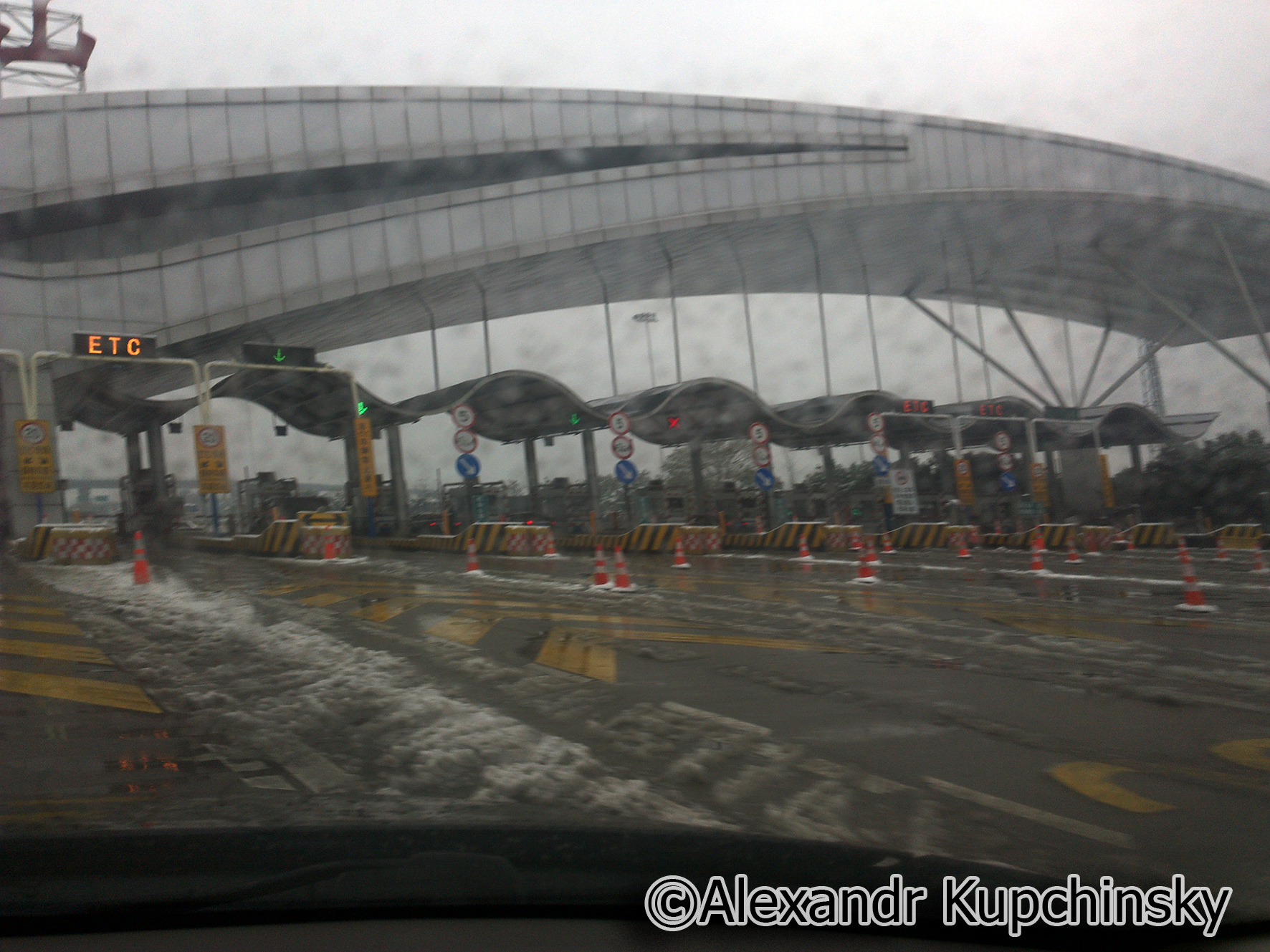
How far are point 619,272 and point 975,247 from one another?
48.7 feet

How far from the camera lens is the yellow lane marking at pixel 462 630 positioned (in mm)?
8273

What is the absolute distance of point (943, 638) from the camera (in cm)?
805

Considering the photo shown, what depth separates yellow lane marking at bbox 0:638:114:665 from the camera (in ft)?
24.2

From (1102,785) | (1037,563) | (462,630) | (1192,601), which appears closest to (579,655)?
(462,630)

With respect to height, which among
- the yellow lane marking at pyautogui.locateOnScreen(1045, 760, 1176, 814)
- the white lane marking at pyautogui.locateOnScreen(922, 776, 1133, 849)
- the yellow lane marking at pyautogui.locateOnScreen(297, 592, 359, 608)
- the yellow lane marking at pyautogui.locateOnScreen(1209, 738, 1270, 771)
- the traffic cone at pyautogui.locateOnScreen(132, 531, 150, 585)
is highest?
the traffic cone at pyautogui.locateOnScreen(132, 531, 150, 585)

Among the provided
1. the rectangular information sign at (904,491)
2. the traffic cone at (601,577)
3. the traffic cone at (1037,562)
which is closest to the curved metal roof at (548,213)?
the rectangular information sign at (904,491)

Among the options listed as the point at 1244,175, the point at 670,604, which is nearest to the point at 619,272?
the point at 670,604

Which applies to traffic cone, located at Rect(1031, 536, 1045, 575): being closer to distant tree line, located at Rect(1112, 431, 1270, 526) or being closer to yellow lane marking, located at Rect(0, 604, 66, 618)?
yellow lane marking, located at Rect(0, 604, 66, 618)

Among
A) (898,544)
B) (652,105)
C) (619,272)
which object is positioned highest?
(652,105)

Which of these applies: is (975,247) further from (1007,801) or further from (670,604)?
(1007,801)

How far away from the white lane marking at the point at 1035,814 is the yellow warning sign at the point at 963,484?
26.4 m

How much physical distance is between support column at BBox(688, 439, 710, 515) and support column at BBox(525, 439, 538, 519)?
5.62m

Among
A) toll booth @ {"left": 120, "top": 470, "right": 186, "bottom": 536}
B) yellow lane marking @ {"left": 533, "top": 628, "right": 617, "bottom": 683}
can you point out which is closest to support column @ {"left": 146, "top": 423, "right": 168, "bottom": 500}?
toll booth @ {"left": 120, "top": 470, "right": 186, "bottom": 536}

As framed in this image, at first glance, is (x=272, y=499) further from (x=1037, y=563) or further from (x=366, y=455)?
(x=1037, y=563)
